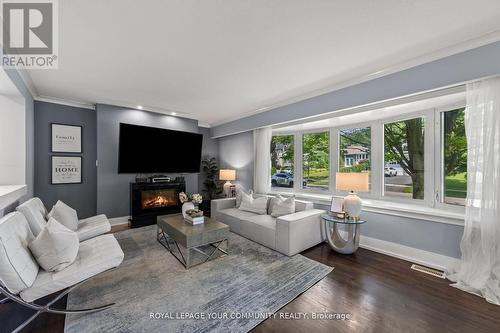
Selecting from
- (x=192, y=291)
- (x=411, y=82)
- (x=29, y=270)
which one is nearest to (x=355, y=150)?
(x=411, y=82)

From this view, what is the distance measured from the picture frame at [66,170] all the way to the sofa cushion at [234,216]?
3.11m

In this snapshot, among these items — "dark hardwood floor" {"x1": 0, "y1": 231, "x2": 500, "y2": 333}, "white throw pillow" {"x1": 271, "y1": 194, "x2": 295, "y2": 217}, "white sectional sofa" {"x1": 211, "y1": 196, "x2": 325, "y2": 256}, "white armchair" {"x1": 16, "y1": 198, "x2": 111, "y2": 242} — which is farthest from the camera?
"white throw pillow" {"x1": 271, "y1": 194, "x2": 295, "y2": 217}

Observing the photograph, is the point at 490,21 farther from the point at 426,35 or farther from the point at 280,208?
the point at 280,208

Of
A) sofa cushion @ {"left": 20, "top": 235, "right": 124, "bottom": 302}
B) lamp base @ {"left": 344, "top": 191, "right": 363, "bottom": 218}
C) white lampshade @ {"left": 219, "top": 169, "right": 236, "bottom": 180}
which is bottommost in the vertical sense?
sofa cushion @ {"left": 20, "top": 235, "right": 124, "bottom": 302}

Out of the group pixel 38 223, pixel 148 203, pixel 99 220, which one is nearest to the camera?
pixel 38 223

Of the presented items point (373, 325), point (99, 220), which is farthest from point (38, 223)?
point (373, 325)

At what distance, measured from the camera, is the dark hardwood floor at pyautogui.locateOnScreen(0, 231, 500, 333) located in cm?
165

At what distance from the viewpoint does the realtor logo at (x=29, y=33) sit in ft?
5.55

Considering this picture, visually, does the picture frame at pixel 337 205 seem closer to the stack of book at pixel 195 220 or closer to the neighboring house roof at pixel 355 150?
the neighboring house roof at pixel 355 150

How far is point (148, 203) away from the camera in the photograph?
4.54 metres

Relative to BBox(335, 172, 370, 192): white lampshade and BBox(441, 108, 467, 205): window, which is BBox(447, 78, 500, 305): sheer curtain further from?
BBox(335, 172, 370, 192): white lampshade

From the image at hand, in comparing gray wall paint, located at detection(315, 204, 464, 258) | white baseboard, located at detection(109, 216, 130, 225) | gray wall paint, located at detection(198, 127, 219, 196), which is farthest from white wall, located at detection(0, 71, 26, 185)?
gray wall paint, located at detection(315, 204, 464, 258)

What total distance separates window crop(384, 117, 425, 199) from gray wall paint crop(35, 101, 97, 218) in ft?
19.1

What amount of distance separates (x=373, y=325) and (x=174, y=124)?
204 inches
